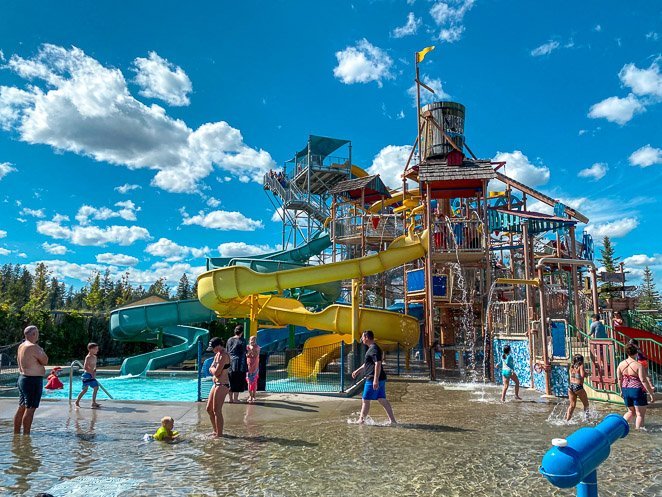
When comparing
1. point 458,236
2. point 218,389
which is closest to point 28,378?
point 218,389

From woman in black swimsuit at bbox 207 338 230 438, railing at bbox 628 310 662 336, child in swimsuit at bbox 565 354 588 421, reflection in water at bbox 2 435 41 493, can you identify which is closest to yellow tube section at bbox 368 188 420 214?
railing at bbox 628 310 662 336

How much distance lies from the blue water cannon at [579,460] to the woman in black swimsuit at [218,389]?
5931 mm

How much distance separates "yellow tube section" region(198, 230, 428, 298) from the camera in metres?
15.4

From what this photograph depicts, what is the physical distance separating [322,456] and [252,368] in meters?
4.77

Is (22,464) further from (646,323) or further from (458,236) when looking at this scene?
(646,323)

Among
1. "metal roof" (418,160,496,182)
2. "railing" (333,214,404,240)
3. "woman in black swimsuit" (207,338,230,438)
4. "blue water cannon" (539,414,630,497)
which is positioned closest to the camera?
"blue water cannon" (539,414,630,497)

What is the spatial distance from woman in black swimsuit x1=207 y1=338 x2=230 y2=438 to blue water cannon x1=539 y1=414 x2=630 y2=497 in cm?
593

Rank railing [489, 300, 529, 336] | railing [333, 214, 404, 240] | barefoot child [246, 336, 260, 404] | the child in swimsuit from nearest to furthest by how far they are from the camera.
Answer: the child in swimsuit → barefoot child [246, 336, 260, 404] → railing [489, 300, 529, 336] → railing [333, 214, 404, 240]

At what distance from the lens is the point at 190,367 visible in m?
23.7

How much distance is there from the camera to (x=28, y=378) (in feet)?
25.1

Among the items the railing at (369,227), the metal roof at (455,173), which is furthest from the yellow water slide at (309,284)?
the railing at (369,227)

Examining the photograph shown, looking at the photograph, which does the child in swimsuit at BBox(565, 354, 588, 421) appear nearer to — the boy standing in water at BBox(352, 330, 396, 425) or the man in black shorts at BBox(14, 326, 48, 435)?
the boy standing in water at BBox(352, 330, 396, 425)

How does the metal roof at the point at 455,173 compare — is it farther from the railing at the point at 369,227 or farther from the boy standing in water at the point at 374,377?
the boy standing in water at the point at 374,377

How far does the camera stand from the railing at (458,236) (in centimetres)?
1815
